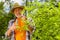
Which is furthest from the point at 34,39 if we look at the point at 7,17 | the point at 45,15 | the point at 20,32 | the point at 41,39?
the point at 7,17

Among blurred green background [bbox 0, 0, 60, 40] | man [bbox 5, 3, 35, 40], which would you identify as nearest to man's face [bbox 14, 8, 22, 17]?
man [bbox 5, 3, 35, 40]

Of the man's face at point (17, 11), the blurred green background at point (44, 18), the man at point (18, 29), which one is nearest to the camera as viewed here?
the blurred green background at point (44, 18)

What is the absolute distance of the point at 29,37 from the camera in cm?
602

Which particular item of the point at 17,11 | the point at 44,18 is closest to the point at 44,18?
the point at 44,18

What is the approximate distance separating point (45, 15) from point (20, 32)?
3.75 feet

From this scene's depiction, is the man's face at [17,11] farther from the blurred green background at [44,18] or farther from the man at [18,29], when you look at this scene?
the blurred green background at [44,18]

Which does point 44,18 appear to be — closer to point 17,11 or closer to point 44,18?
point 44,18

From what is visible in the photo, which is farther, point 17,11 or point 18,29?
point 17,11

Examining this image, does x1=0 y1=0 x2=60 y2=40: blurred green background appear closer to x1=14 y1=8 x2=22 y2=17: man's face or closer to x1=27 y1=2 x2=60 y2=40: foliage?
x1=27 y1=2 x2=60 y2=40: foliage

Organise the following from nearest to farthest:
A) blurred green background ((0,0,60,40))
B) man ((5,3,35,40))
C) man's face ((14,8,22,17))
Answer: blurred green background ((0,0,60,40)) → man ((5,3,35,40)) → man's face ((14,8,22,17))

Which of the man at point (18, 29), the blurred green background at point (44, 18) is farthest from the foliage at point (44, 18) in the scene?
the man at point (18, 29)

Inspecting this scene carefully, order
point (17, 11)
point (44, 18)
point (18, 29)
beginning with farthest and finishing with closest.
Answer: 1. point (17, 11)
2. point (18, 29)
3. point (44, 18)

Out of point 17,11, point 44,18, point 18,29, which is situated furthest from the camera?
point 17,11

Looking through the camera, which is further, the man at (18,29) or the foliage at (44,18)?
the man at (18,29)
